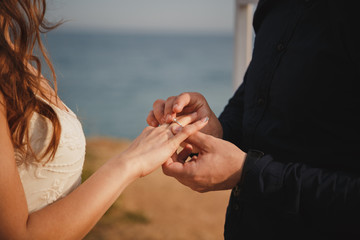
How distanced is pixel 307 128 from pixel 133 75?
108 feet

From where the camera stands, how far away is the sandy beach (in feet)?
14.0

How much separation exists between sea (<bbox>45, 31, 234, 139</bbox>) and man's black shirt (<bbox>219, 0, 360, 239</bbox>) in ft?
43.8

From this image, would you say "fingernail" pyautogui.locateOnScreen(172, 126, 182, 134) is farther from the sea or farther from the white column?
the sea

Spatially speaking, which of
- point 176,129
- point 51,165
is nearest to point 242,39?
point 176,129

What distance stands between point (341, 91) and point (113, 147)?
23.4 feet

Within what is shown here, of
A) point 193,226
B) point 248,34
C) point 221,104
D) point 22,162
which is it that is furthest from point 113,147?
point 221,104

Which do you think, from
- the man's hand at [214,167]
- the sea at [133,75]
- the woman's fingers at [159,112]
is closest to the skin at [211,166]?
the man's hand at [214,167]

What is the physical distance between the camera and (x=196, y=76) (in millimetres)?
33625

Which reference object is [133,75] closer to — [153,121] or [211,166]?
[153,121]

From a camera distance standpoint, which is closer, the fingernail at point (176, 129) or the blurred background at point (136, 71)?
the fingernail at point (176, 129)

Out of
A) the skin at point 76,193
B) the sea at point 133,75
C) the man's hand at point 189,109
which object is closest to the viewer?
the skin at point 76,193

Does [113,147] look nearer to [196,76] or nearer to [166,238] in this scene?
[166,238]

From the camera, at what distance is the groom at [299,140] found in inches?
37.1

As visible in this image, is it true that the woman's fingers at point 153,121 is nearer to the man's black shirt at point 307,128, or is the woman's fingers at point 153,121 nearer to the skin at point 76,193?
the skin at point 76,193
